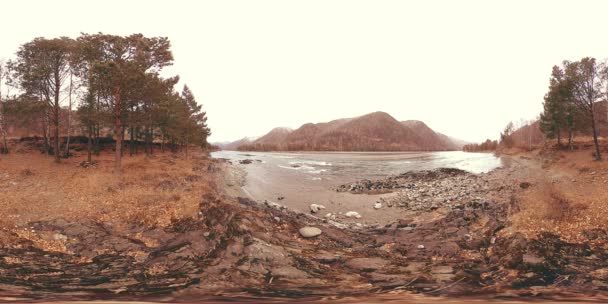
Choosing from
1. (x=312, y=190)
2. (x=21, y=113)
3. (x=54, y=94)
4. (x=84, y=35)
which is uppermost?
(x=84, y=35)

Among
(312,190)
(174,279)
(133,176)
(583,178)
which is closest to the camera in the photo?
(174,279)

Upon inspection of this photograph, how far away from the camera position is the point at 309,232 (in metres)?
10.8

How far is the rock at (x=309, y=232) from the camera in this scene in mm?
10532

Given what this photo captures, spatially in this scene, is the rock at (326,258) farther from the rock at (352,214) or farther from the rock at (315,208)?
the rock at (315,208)

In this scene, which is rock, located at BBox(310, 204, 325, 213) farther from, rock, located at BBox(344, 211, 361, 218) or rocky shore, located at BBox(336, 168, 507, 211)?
rocky shore, located at BBox(336, 168, 507, 211)

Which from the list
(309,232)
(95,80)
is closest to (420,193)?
(309,232)

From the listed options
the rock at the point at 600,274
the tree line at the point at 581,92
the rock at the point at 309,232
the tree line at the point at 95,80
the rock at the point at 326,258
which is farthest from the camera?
the tree line at the point at 581,92

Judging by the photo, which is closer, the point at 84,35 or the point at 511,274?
the point at 511,274

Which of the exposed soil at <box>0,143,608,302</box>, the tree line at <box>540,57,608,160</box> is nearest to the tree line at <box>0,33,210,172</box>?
the exposed soil at <box>0,143,608,302</box>

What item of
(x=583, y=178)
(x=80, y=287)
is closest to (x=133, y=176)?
(x=80, y=287)

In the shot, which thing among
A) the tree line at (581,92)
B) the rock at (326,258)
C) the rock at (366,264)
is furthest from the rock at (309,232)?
the tree line at (581,92)

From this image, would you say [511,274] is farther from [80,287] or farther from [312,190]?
[312,190]

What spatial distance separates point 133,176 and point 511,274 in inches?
852

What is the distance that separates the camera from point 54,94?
88.4 feet
